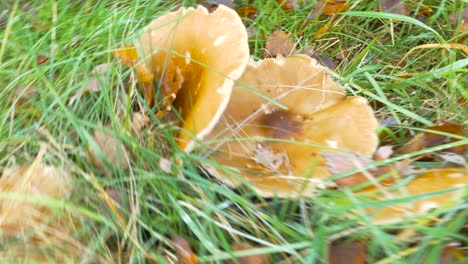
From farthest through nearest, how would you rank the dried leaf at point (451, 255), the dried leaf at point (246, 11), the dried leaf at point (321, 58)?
1. the dried leaf at point (246, 11)
2. the dried leaf at point (321, 58)
3. the dried leaf at point (451, 255)

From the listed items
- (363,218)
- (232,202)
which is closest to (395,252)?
(363,218)

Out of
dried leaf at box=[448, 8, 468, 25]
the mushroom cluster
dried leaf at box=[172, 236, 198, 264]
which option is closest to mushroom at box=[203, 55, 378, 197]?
the mushroom cluster

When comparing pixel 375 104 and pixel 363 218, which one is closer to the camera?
pixel 363 218

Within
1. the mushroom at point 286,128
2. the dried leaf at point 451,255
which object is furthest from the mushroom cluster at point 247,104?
the dried leaf at point 451,255

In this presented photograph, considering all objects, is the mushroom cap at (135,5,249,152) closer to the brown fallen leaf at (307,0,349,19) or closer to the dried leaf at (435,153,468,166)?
the dried leaf at (435,153,468,166)

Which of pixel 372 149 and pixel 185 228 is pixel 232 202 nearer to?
pixel 185 228

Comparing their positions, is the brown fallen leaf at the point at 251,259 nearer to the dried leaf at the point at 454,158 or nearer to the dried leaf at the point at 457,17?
the dried leaf at the point at 454,158

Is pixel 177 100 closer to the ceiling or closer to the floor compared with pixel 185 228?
closer to the ceiling

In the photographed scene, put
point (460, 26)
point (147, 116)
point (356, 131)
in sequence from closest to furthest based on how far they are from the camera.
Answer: point (356, 131) < point (147, 116) < point (460, 26)
